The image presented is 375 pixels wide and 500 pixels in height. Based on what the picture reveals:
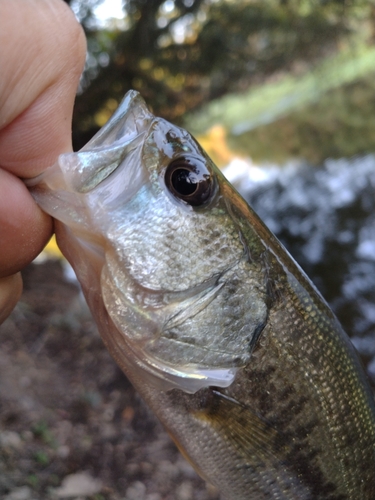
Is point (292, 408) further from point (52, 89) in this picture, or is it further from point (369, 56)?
point (369, 56)

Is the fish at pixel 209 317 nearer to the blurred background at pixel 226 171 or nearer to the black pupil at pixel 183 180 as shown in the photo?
the black pupil at pixel 183 180

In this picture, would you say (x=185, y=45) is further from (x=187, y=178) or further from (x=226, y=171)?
(x=187, y=178)

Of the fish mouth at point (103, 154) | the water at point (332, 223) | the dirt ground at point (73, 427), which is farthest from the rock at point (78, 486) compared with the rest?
the water at point (332, 223)

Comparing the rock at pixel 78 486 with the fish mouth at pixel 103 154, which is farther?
the rock at pixel 78 486

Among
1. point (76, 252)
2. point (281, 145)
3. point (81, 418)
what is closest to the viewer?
point (76, 252)

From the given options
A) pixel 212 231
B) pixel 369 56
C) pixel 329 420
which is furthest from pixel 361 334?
pixel 369 56
